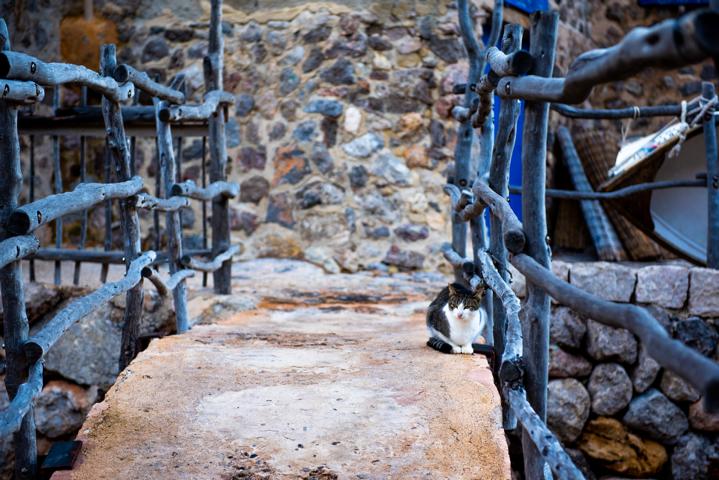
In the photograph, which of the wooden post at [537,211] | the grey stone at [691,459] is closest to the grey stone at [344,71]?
the grey stone at [691,459]

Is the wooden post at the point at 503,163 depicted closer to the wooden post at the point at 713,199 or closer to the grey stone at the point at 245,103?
the wooden post at the point at 713,199

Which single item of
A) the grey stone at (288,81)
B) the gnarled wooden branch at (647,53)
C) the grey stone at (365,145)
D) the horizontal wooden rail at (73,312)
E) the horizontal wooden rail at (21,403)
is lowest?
the horizontal wooden rail at (21,403)

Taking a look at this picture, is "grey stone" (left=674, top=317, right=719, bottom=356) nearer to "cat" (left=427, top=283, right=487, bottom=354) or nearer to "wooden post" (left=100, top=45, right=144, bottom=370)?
"cat" (left=427, top=283, right=487, bottom=354)

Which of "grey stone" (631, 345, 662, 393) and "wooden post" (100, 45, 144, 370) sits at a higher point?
"wooden post" (100, 45, 144, 370)

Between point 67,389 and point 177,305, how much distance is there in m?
0.94

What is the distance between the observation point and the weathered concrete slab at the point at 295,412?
1.76 m

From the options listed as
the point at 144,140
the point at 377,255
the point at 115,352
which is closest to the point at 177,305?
the point at 115,352

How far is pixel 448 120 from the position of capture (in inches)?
219

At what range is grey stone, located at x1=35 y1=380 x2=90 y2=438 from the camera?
3680 mm

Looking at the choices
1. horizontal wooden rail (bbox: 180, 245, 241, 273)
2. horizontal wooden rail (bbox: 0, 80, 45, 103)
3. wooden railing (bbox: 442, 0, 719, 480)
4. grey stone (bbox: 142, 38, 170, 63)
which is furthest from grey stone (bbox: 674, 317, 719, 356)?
grey stone (bbox: 142, 38, 170, 63)

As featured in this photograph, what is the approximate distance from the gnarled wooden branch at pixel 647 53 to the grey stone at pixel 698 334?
115 inches

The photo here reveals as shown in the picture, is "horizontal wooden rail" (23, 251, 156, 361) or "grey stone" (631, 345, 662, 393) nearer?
"horizontal wooden rail" (23, 251, 156, 361)

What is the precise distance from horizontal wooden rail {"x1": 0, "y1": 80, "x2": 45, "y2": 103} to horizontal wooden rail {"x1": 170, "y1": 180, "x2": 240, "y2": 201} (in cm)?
152

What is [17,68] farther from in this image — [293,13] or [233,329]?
[293,13]
